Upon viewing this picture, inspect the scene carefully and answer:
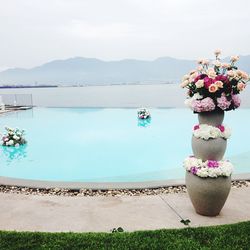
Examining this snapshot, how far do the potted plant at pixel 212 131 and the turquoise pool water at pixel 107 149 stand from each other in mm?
4881

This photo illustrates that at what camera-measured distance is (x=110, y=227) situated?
4734 millimetres

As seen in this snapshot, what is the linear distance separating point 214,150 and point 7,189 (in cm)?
409

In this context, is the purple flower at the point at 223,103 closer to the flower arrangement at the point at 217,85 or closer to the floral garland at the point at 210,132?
the flower arrangement at the point at 217,85

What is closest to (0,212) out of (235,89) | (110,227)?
(110,227)

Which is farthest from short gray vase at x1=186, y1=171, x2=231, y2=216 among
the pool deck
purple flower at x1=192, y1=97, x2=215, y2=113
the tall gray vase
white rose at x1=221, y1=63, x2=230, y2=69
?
white rose at x1=221, y1=63, x2=230, y2=69

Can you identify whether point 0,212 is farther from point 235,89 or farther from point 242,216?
point 235,89

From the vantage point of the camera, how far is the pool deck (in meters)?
4.81

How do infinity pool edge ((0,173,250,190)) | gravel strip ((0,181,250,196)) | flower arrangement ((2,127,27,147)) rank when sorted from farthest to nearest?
flower arrangement ((2,127,27,147))
infinity pool edge ((0,173,250,190))
gravel strip ((0,181,250,196))

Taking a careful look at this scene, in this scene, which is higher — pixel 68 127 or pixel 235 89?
pixel 235 89

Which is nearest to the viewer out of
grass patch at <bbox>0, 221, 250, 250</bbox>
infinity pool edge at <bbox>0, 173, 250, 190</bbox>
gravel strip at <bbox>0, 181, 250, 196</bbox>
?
grass patch at <bbox>0, 221, 250, 250</bbox>

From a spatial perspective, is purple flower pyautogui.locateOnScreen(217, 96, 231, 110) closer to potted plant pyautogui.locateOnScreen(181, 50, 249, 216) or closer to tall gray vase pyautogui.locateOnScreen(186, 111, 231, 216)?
potted plant pyautogui.locateOnScreen(181, 50, 249, 216)

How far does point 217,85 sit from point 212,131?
66 centimetres

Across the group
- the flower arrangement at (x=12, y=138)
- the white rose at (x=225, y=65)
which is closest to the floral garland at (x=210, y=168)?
the white rose at (x=225, y=65)

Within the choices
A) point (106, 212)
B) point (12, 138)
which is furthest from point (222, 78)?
point (12, 138)
